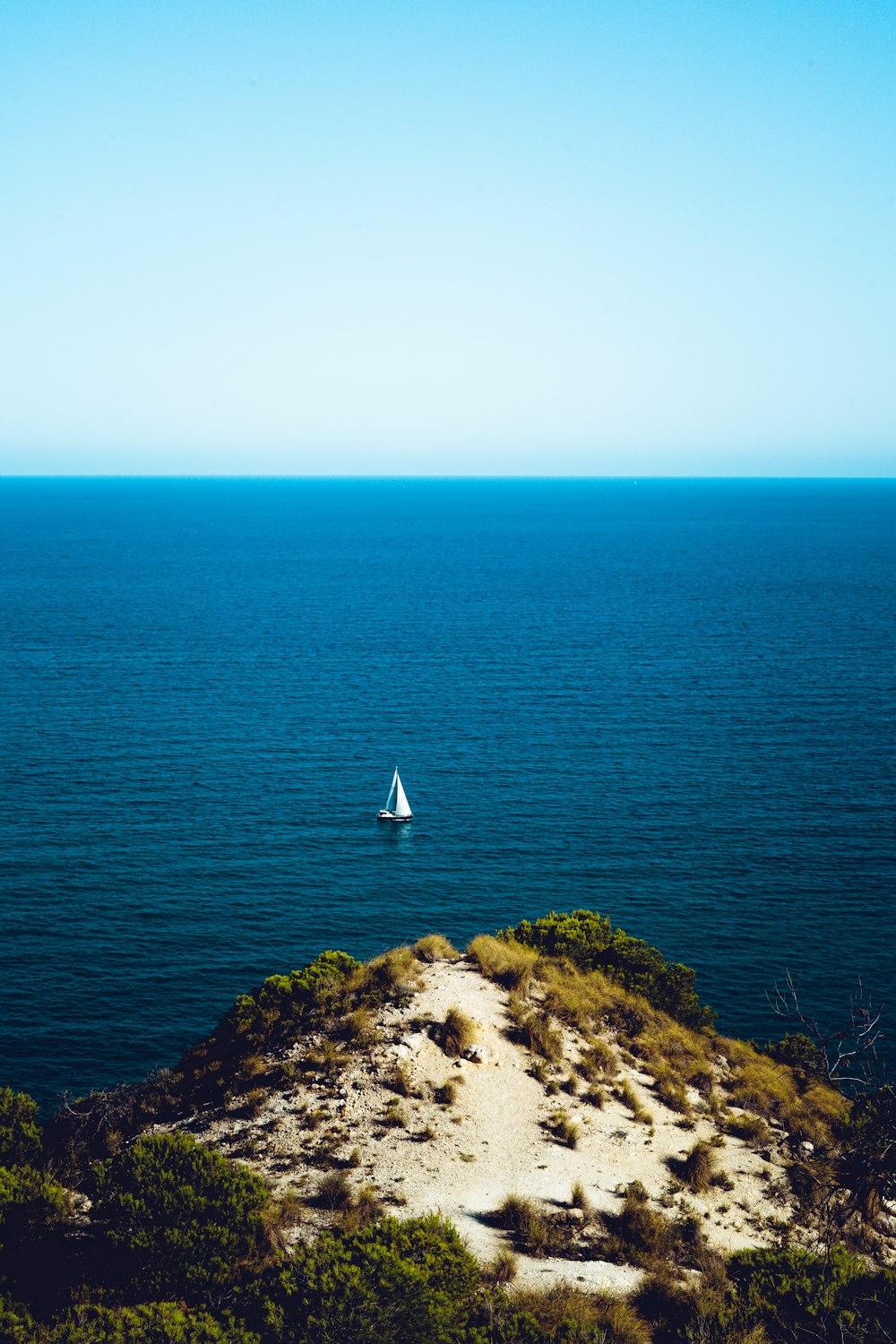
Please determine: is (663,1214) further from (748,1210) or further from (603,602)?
(603,602)

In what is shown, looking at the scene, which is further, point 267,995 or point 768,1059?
point 768,1059

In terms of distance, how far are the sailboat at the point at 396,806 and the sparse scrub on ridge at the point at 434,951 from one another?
2778 cm

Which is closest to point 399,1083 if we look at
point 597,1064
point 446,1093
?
point 446,1093

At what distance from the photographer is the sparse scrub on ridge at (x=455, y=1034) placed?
110 feet

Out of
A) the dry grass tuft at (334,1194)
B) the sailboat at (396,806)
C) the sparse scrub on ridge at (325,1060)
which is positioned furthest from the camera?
the sailboat at (396,806)

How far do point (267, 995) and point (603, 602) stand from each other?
440 ft

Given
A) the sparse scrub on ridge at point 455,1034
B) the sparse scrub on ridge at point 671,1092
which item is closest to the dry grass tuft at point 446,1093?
the sparse scrub on ridge at point 455,1034

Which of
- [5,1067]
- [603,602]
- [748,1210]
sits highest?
[603,602]

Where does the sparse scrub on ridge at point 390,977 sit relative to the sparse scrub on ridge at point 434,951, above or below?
above

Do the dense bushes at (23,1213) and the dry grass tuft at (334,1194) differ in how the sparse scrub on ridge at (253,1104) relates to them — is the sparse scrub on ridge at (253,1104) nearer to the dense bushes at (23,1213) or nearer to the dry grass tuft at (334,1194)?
the dry grass tuft at (334,1194)

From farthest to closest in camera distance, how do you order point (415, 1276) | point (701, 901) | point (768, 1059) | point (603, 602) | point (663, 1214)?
point (603, 602)
point (701, 901)
point (768, 1059)
point (663, 1214)
point (415, 1276)

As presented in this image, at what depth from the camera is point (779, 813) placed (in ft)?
233

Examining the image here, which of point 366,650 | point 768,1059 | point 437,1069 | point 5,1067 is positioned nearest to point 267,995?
point 437,1069

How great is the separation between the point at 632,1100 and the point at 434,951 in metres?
11.0
